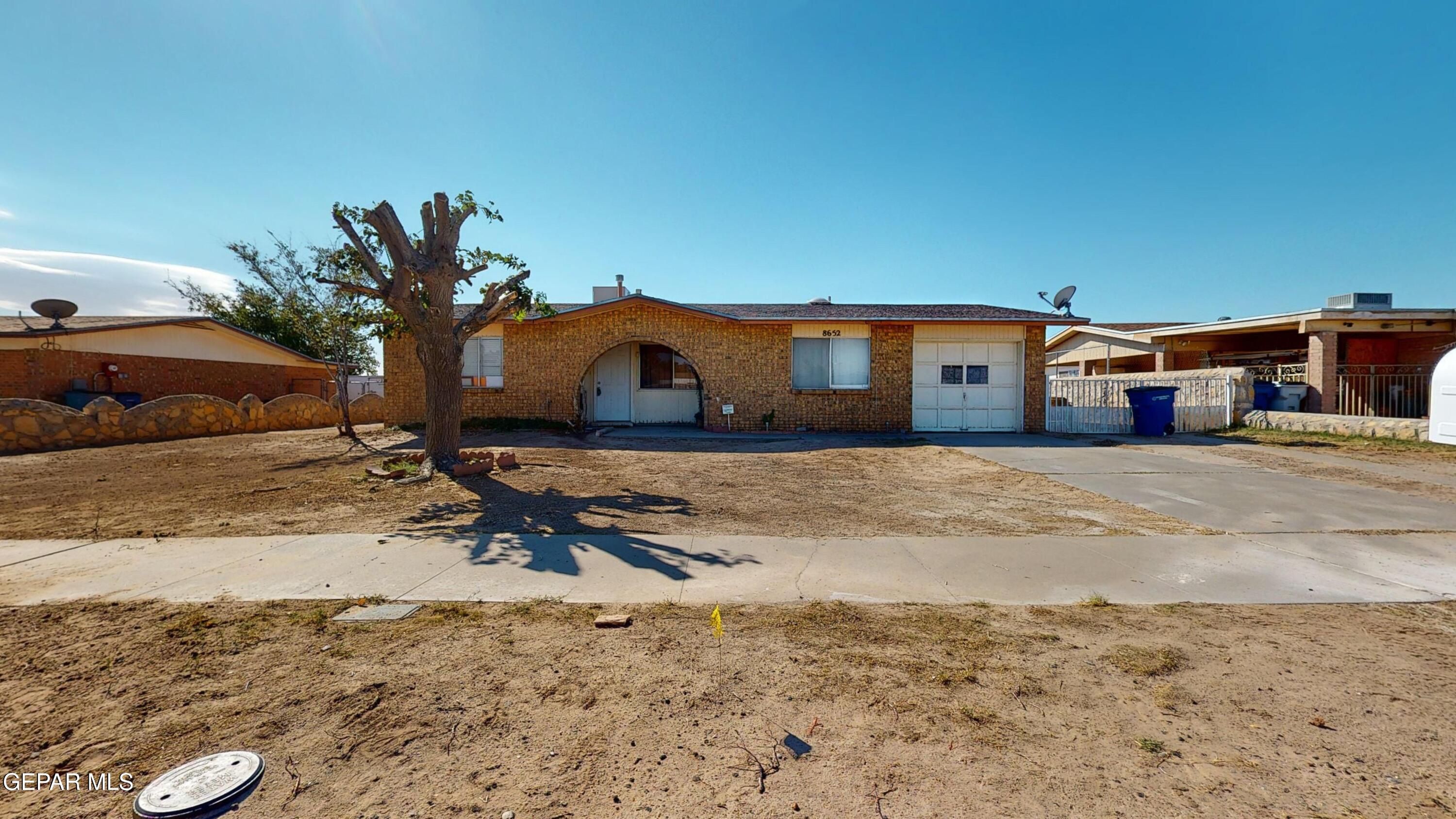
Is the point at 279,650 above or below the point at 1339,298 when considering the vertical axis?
below

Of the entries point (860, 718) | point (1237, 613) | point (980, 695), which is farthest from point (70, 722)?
point (1237, 613)

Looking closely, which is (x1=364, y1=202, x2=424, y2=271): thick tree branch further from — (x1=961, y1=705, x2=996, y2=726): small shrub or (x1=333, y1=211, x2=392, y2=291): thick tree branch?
(x1=961, y1=705, x2=996, y2=726): small shrub

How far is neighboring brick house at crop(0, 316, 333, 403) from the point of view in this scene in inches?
638

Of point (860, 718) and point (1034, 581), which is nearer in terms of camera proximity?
point (860, 718)

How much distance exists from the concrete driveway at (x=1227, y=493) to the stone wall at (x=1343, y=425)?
5.34m

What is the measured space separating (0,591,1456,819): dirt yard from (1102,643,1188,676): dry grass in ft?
0.05

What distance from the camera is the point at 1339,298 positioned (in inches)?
667

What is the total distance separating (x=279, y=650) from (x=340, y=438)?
13.6m

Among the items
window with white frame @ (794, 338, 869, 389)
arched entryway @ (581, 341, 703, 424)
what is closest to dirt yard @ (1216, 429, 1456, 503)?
window with white frame @ (794, 338, 869, 389)

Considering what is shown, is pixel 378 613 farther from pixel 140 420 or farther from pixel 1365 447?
pixel 1365 447

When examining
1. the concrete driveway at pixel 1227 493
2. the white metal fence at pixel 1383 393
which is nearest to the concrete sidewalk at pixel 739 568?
the concrete driveway at pixel 1227 493

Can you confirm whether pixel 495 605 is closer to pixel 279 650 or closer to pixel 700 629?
pixel 279 650

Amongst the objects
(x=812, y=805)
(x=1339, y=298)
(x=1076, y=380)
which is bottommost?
(x=812, y=805)

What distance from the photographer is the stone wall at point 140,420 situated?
39.9 feet
